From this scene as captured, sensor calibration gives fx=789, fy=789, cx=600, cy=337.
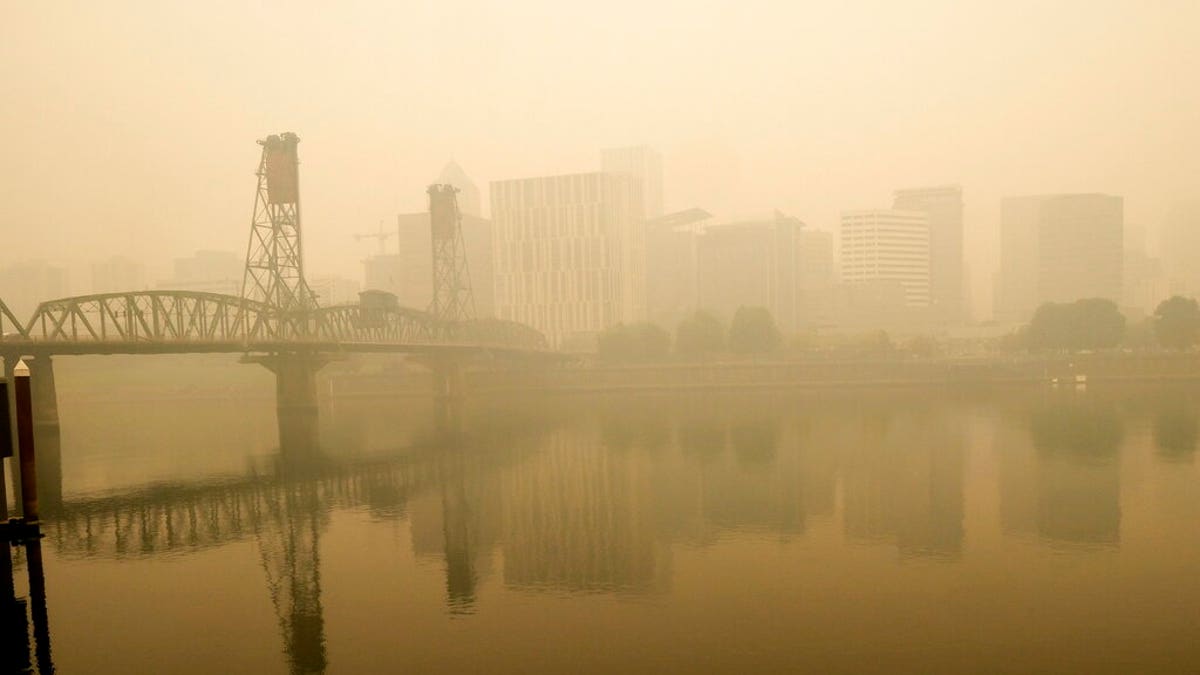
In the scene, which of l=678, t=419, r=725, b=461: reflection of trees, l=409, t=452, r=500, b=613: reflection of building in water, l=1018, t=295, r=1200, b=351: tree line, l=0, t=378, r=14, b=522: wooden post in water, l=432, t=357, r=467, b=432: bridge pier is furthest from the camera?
l=1018, t=295, r=1200, b=351: tree line

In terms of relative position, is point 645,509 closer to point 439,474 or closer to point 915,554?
point 915,554

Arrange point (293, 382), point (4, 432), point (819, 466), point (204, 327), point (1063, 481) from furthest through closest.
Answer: point (293, 382) < point (204, 327) < point (819, 466) < point (1063, 481) < point (4, 432)

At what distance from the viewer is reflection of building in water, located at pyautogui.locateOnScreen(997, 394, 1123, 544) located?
73.9ft

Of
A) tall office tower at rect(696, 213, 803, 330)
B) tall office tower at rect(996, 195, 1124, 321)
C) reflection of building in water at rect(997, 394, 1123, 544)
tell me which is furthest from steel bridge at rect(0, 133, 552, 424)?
tall office tower at rect(996, 195, 1124, 321)

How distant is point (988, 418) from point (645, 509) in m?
38.0

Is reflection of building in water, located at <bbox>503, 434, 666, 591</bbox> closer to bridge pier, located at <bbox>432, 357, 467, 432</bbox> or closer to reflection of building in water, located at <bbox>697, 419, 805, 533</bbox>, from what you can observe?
reflection of building in water, located at <bbox>697, 419, 805, 533</bbox>

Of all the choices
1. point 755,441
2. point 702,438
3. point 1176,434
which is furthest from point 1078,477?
point 702,438

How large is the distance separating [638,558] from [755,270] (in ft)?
548

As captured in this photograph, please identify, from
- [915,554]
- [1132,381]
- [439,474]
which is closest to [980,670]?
[915,554]

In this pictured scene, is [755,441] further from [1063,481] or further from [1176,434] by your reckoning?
[1176,434]

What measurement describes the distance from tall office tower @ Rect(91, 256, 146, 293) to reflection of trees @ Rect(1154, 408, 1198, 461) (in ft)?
571

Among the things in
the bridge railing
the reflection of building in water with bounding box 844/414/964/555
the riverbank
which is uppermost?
the bridge railing

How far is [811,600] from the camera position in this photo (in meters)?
16.5

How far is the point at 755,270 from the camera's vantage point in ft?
598
